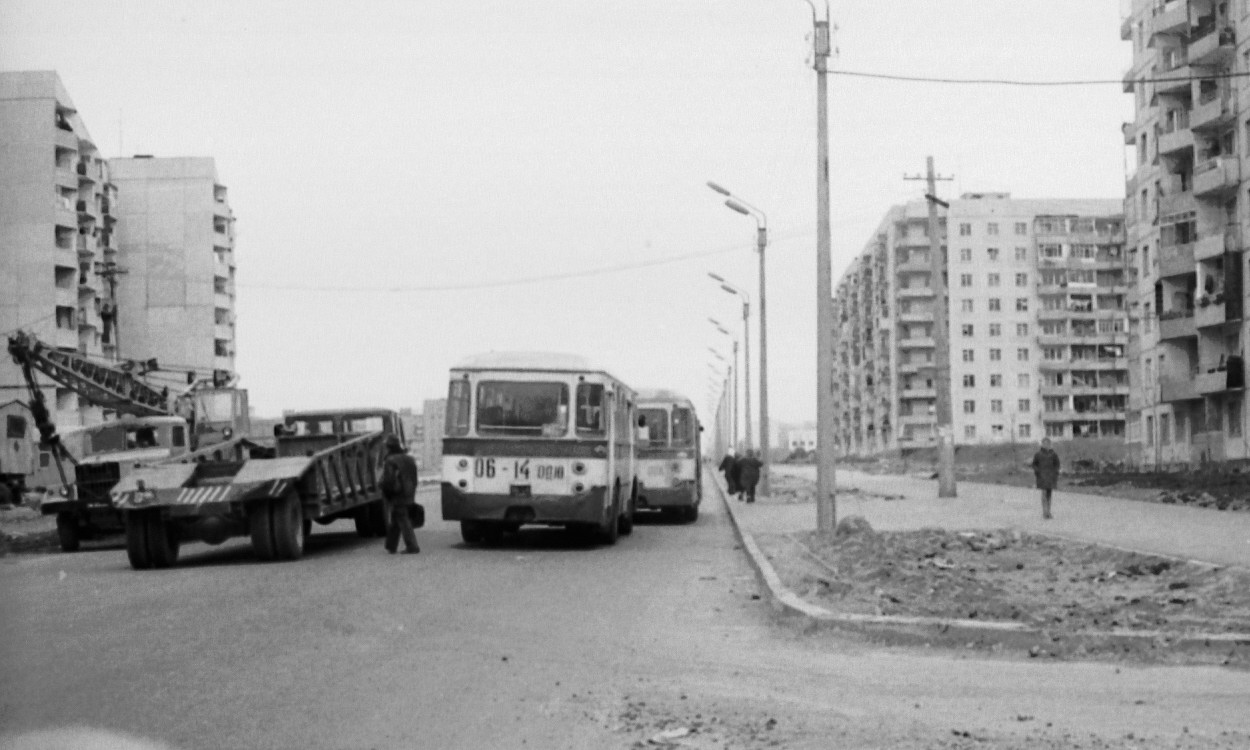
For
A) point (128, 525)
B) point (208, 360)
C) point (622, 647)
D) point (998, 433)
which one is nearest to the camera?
point (622, 647)

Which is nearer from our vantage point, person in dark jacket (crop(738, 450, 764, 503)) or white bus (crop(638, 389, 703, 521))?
white bus (crop(638, 389, 703, 521))

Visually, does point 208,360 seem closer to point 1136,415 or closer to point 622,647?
point 1136,415

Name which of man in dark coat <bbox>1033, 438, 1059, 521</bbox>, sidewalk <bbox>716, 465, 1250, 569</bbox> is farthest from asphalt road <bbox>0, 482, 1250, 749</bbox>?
man in dark coat <bbox>1033, 438, 1059, 521</bbox>

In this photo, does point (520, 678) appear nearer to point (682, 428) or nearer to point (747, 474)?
point (682, 428)

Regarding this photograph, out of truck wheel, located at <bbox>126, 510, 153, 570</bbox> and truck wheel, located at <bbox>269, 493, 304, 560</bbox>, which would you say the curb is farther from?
truck wheel, located at <bbox>126, 510, 153, 570</bbox>

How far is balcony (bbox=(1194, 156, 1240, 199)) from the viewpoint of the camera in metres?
56.7

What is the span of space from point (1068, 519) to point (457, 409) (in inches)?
495

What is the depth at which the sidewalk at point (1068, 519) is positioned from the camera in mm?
19691

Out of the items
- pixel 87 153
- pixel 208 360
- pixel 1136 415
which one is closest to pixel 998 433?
pixel 1136 415

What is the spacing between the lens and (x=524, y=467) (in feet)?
68.8

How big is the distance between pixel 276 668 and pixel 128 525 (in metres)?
9.96

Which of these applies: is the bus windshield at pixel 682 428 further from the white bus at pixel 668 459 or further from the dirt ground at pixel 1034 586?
the dirt ground at pixel 1034 586

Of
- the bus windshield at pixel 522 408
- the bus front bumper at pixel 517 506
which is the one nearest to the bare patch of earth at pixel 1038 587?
the bus front bumper at pixel 517 506

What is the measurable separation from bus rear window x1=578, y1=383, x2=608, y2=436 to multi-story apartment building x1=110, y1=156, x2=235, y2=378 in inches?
2976
